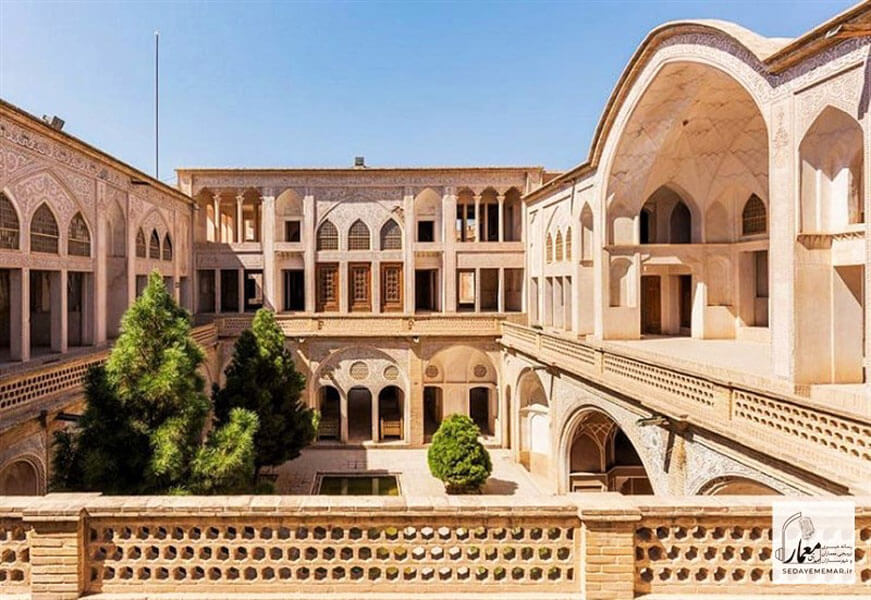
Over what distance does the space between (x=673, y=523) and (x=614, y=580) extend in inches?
21.7

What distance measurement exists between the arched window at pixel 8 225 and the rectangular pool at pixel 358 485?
30.7 ft

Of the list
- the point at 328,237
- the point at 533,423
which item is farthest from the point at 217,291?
the point at 533,423

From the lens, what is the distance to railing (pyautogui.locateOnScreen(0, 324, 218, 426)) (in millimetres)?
7941

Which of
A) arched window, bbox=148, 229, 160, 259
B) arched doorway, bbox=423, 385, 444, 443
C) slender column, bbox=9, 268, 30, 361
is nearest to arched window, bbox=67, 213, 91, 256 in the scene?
slender column, bbox=9, 268, 30, 361

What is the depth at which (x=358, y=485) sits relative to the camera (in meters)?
16.0

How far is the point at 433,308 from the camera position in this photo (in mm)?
22125

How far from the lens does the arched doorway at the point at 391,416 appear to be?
19844 millimetres

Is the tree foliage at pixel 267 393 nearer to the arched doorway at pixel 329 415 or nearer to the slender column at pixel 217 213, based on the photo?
the arched doorway at pixel 329 415

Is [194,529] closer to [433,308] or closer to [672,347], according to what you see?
[672,347]

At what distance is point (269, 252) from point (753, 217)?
15.7 metres

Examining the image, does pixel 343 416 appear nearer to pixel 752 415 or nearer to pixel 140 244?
pixel 140 244

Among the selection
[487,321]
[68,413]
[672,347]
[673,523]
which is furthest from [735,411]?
[487,321]

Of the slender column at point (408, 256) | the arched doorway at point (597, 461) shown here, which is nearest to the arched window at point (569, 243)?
the arched doorway at point (597, 461)

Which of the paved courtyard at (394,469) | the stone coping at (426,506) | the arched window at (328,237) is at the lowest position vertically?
the paved courtyard at (394,469)
